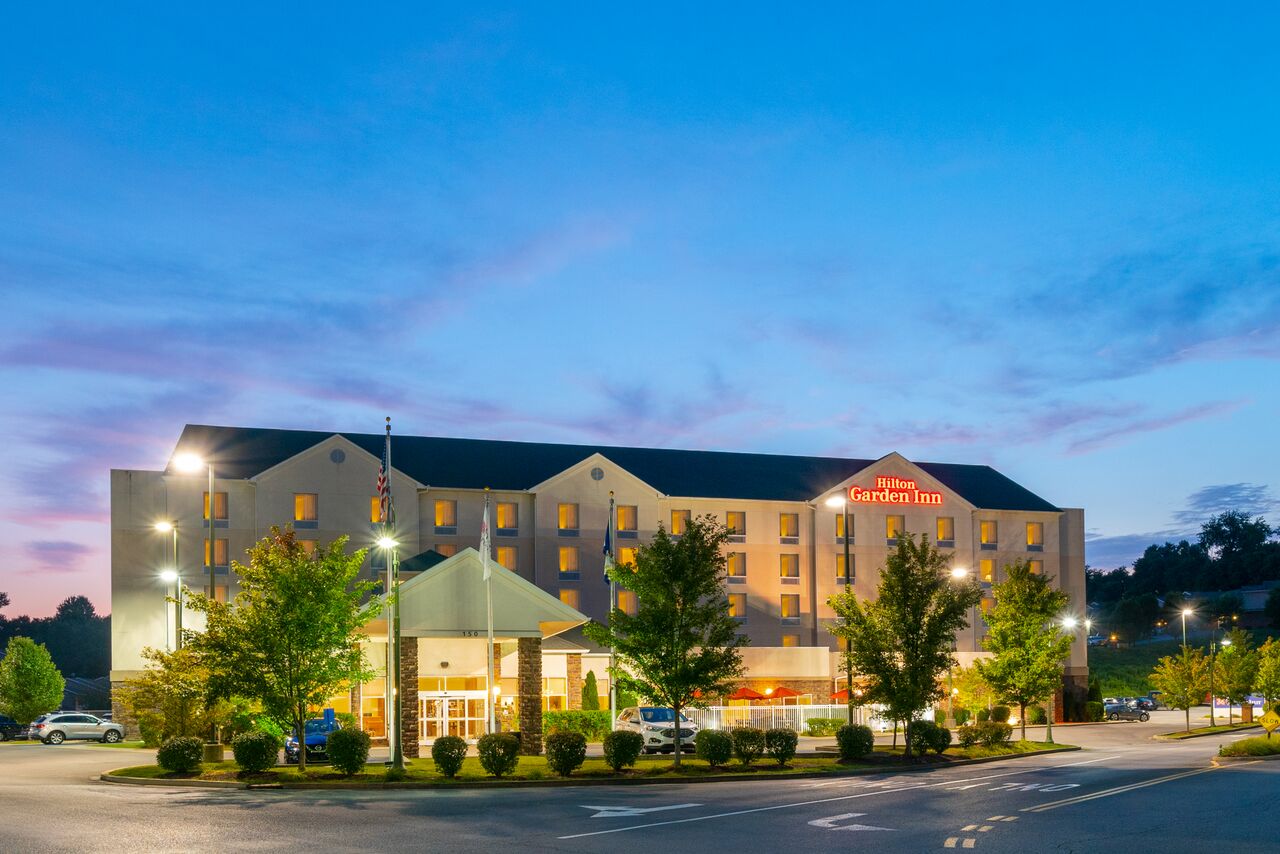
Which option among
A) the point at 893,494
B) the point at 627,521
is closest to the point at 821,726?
the point at 627,521

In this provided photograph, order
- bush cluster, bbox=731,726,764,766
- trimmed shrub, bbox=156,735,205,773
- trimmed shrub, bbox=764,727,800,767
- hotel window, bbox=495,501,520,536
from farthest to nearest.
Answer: hotel window, bbox=495,501,520,536
trimmed shrub, bbox=764,727,800,767
bush cluster, bbox=731,726,764,766
trimmed shrub, bbox=156,735,205,773

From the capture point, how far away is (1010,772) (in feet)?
123

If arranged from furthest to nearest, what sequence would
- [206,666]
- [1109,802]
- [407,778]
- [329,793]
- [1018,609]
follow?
[1018,609]
[206,666]
[407,778]
[329,793]
[1109,802]

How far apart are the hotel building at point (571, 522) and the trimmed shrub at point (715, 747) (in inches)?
700

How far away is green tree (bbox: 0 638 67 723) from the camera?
69.3m

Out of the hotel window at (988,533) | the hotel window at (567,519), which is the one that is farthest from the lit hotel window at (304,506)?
the hotel window at (988,533)

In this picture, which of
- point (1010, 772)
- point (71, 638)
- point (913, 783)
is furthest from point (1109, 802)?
point (71, 638)

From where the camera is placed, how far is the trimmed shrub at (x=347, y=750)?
108 ft

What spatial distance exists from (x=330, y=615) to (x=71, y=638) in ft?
441

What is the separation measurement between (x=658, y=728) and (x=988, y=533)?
4285cm

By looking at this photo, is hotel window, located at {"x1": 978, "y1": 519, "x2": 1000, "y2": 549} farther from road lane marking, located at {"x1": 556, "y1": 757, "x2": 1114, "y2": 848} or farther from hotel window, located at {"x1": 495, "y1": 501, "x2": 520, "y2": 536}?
road lane marking, located at {"x1": 556, "y1": 757, "x2": 1114, "y2": 848}

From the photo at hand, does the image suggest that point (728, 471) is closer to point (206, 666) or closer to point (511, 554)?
point (511, 554)

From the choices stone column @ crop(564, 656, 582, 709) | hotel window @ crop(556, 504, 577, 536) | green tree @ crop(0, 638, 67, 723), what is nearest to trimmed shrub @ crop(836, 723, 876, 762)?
stone column @ crop(564, 656, 582, 709)

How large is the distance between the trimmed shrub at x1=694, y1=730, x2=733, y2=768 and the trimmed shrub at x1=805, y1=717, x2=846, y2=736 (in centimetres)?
2322
